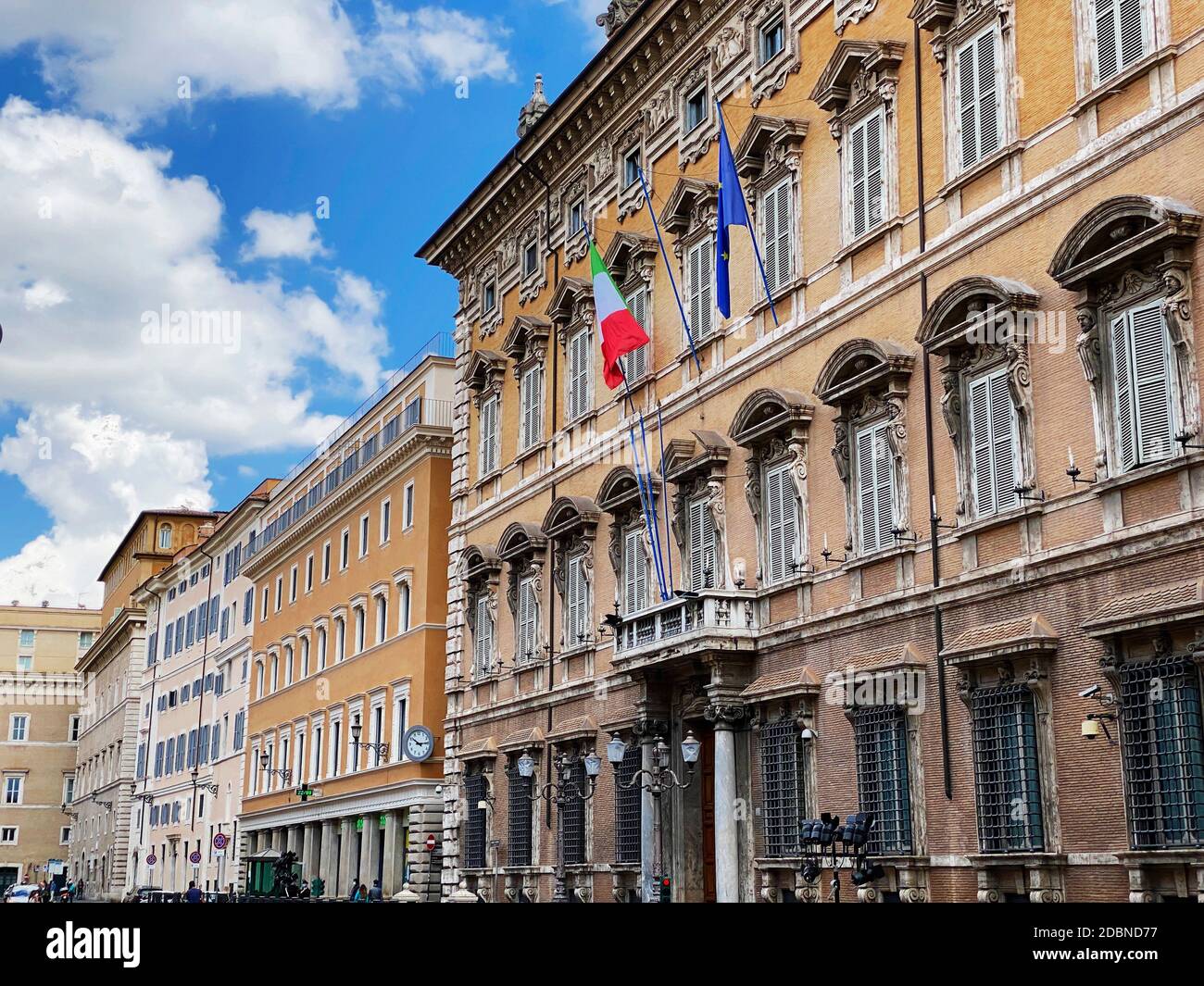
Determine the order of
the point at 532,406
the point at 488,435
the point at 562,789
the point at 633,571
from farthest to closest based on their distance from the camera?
the point at 488,435 < the point at 532,406 < the point at 562,789 < the point at 633,571

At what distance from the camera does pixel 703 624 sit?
1099 inches

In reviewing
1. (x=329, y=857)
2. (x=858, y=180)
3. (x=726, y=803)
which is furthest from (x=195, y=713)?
(x=858, y=180)

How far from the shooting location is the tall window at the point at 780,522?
2733cm

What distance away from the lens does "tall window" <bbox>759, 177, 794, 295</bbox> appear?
93.9 feet

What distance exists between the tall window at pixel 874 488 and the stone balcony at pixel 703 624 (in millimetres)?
3335

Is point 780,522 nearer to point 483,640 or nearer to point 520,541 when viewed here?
point 520,541

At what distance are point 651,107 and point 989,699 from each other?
1725 centimetres

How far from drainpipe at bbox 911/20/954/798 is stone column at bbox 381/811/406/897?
25302 millimetres

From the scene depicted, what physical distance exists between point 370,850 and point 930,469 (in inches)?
1141

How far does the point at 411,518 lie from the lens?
47.4 m

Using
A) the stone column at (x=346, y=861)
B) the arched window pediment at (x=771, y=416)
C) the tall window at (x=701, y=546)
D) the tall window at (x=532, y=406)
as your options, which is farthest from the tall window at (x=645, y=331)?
the stone column at (x=346, y=861)

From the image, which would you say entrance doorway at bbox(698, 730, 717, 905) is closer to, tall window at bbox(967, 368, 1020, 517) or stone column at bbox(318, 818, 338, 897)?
tall window at bbox(967, 368, 1020, 517)

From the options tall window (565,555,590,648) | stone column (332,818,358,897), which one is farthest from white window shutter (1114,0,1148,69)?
stone column (332,818,358,897)

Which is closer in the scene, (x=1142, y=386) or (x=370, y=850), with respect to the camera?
(x=1142, y=386)
